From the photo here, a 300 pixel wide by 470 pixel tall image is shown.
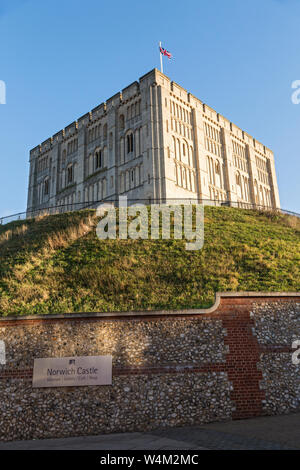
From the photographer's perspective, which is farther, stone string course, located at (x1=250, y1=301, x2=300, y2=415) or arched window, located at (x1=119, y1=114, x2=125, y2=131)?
arched window, located at (x1=119, y1=114, x2=125, y2=131)

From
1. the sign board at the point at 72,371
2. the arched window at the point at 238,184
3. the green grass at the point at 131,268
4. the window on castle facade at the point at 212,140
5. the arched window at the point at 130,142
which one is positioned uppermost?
the window on castle facade at the point at 212,140

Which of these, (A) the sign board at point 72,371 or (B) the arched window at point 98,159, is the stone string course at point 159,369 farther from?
(B) the arched window at point 98,159

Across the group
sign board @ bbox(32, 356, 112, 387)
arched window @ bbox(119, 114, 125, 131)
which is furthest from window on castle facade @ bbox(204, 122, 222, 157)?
sign board @ bbox(32, 356, 112, 387)

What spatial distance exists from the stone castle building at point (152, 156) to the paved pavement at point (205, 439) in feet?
96.3

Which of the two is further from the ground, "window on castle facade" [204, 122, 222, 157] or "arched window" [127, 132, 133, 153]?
"window on castle facade" [204, 122, 222, 157]

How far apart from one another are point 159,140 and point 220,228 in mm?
22450

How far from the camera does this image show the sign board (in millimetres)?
11391

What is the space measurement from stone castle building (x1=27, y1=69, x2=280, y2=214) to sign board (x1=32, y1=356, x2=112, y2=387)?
91.2ft

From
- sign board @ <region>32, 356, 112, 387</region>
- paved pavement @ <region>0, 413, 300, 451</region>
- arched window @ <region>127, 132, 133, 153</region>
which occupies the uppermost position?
arched window @ <region>127, 132, 133, 153</region>

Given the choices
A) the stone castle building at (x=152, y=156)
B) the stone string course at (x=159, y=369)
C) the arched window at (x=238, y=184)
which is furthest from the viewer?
the arched window at (x=238, y=184)

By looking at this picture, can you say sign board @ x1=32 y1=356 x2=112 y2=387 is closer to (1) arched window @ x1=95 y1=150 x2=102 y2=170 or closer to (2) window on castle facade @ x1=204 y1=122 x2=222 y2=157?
(1) arched window @ x1=95 y1=150 x2=102 y2=170

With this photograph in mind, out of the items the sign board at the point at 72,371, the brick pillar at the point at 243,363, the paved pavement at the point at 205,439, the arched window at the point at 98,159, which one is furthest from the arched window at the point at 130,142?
the paved pavement at the point at 205,439

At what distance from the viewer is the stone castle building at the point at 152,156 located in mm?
44719
